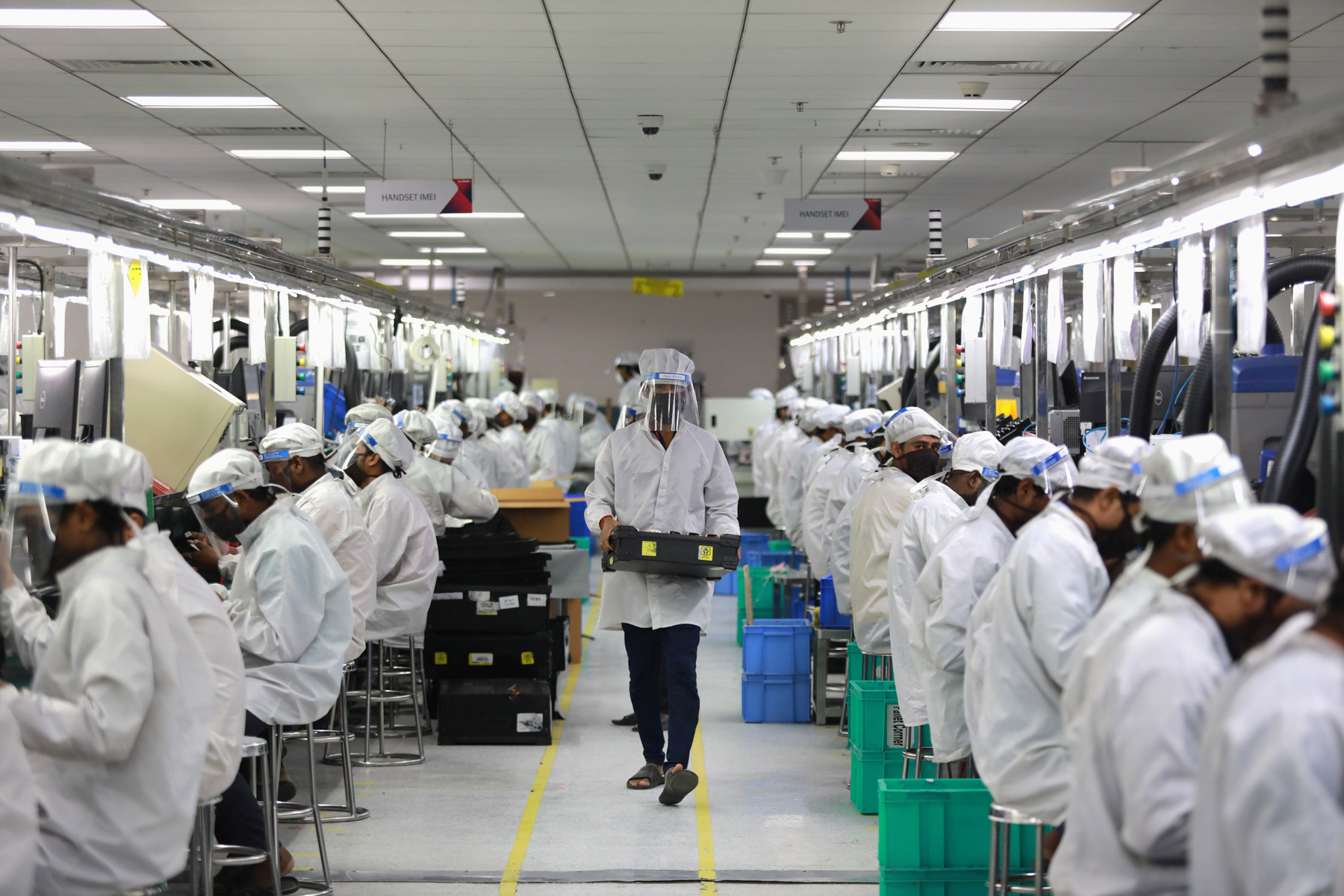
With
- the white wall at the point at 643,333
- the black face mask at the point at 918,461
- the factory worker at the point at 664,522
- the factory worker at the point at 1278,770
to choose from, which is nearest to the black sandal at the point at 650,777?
the factory worker at the point at 664,522

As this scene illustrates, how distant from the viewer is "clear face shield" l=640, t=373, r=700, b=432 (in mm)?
5715

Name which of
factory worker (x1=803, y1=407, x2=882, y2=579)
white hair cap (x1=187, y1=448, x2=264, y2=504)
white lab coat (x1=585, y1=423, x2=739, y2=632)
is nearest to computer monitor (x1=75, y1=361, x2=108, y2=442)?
white hair cap (x1=187, y1=448, x2=264, y2=504)

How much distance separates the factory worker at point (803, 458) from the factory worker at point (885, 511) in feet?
11.6

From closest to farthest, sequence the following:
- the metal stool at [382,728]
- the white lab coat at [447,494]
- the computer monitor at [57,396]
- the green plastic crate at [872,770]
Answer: the computer monitor at [57,396] → the green plastic crate at [872,770] → the metal stool at [382,728] → the white lab coat at [447,494]

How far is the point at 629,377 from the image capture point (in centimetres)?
994

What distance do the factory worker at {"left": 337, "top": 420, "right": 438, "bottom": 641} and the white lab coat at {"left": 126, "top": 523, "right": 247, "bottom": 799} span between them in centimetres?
242

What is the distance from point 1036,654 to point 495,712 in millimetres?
4116

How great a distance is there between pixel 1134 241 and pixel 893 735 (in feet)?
7.43

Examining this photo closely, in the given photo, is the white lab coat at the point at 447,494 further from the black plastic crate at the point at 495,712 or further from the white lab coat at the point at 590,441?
the white lab coat at the point at 590,441

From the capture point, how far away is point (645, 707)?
5578 mm

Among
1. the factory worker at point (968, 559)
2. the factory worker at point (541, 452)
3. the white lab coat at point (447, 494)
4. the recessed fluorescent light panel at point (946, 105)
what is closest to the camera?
the factory worker at point (968, 559)

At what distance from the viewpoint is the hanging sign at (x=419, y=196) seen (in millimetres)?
9516

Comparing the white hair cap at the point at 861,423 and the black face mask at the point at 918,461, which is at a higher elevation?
the white hair cap at the point at 861,423

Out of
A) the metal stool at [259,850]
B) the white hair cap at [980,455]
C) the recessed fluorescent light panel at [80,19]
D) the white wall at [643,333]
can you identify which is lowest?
the metal stool at [259,850]
